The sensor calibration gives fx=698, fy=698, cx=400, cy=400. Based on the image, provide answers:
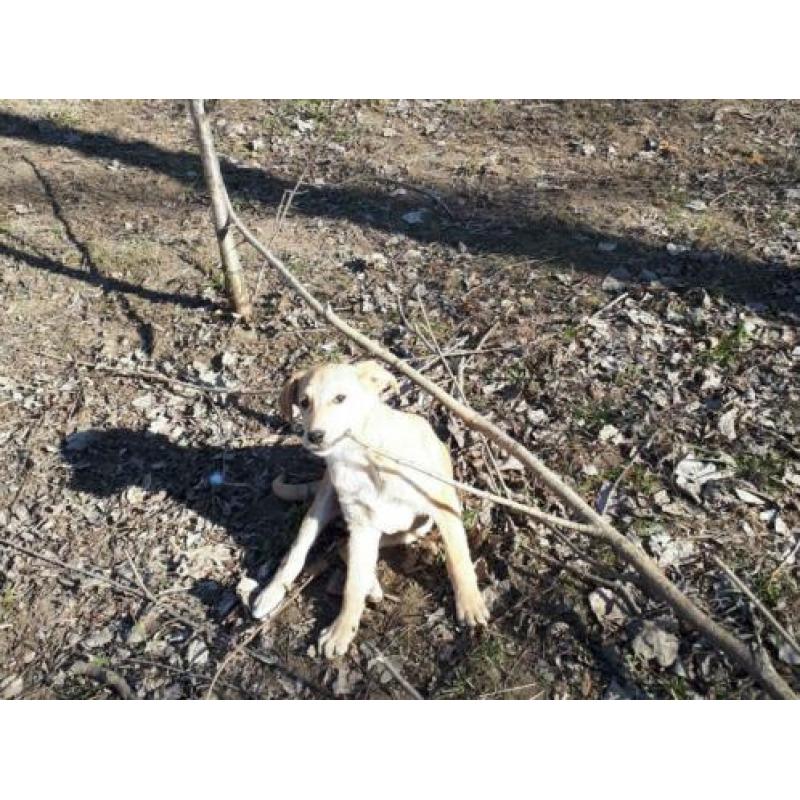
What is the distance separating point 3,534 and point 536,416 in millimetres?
3588

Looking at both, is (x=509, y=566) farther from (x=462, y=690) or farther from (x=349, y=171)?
(x=349, y=171)

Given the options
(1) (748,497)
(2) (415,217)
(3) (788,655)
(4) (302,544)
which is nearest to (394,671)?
(4) (302,544)

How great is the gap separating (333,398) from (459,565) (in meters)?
1.14

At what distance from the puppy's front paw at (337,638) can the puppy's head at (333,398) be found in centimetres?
93

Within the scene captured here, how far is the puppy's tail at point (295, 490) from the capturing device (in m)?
4.41

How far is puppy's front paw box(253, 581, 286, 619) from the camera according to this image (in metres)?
3.88

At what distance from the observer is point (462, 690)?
3.49m

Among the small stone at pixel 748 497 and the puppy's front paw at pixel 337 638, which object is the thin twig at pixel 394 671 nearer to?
the puppy's front paw at pixel 337 638

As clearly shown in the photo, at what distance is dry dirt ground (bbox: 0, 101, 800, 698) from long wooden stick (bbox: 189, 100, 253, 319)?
267 millimetres

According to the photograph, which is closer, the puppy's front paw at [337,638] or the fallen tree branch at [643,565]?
the fallen tree branch at [643,565]

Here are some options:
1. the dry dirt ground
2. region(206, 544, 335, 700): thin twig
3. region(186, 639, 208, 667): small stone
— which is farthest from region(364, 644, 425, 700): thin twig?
region(186, 639, 208, 667): small stone

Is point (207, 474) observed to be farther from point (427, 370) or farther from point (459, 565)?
point (459, 565)

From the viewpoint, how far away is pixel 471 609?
3723mm

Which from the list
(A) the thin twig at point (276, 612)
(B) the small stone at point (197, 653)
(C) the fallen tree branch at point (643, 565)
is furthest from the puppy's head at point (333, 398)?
(B) the small stone at point (197, 653)
